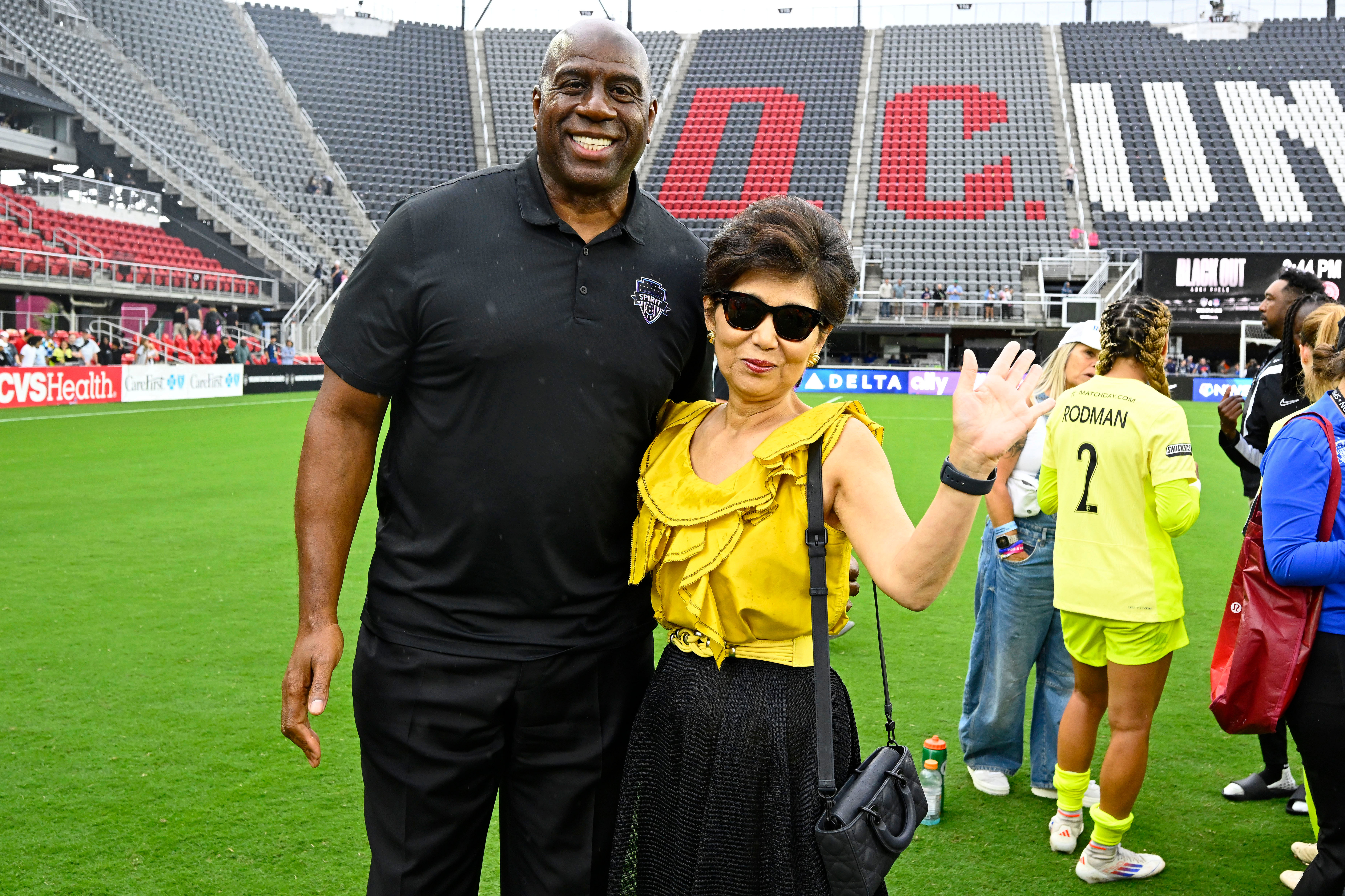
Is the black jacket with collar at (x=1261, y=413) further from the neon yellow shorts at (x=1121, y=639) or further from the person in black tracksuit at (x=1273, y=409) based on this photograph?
the neon yellow shorts at (x=1121, y=639)

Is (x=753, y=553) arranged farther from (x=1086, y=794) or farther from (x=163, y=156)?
(x=163, y=156)

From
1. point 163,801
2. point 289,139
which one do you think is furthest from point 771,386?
point 289,139

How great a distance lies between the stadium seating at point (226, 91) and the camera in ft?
122

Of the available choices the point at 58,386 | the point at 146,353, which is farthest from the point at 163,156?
the point at 58,386

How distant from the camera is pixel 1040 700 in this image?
442 cm

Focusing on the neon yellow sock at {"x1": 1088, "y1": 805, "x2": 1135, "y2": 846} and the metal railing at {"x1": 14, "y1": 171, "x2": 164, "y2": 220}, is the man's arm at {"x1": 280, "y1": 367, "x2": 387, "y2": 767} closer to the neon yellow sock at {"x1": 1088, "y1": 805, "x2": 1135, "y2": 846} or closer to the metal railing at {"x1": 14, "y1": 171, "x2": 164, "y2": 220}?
the neon yellow sock at {"x1": 1088, "y1": 805, "x2": 1135, "y2": 846}

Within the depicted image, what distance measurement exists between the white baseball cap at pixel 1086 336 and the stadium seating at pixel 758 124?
32000 mm

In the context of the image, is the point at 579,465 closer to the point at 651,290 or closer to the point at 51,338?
the point at 651,290

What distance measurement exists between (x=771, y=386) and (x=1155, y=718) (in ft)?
13.7

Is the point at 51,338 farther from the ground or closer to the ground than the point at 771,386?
closer to the ground

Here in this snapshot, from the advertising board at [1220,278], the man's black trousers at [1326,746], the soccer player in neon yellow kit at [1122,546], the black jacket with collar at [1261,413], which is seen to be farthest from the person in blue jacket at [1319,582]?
the advertising board at [1220,278]

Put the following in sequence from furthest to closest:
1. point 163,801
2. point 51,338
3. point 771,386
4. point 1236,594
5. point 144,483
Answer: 1. point 51,338
2. point 144,483
3. point 163,801
4. point 1236,594
5. point 771,386

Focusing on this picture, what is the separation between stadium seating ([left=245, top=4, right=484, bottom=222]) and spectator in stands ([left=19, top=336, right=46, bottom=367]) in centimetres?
1765

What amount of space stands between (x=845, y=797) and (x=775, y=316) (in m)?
0.93
